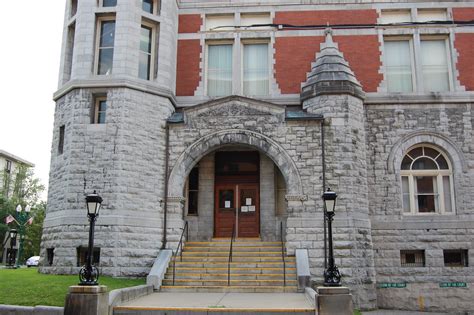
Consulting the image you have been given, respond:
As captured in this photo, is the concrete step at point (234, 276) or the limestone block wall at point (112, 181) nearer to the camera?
the concrete step at point (234, 276)

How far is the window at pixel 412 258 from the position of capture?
1538cm

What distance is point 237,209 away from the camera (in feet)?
54.7

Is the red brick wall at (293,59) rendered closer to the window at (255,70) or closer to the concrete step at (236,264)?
the window at (255,70)

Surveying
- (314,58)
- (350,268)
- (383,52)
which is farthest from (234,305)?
(383,52)

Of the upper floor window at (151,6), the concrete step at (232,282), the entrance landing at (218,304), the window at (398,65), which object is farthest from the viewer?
the window at (398,65)

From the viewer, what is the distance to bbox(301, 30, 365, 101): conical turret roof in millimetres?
15320

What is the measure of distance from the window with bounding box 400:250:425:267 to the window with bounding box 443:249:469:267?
0.75 meters

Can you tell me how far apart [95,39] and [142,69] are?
1.86 m

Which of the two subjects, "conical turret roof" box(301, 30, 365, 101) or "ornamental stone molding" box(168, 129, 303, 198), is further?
"conical turret roof" box(301, 30, 365, 101)

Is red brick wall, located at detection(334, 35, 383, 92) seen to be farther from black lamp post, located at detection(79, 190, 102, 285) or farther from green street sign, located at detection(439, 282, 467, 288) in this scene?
black lamp post, located at detection(79, 190, 102, 285)

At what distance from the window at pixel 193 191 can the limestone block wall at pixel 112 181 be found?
5.89 feet

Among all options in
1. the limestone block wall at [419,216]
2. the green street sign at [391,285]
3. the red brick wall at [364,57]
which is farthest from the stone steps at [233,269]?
the red brick wall at [364,57]

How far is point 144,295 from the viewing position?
11.9 m

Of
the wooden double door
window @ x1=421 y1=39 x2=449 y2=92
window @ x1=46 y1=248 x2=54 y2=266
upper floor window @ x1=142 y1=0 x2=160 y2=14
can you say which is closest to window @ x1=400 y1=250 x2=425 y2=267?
the wooden double door
